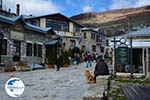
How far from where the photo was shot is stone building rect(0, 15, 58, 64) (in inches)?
995

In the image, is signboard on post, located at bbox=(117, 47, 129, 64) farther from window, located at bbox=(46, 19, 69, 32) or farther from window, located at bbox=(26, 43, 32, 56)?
window, located at bbox=(46, 19, 69, 32)

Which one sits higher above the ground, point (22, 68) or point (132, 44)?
point (132, 44)

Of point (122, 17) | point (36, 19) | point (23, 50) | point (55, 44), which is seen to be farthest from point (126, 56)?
point (122, 17)

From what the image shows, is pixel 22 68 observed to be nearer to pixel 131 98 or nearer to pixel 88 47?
pixel 131 98

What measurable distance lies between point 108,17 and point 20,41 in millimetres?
66859

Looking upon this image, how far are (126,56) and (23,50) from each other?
13575 mm

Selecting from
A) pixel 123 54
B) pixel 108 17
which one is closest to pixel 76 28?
pixel 108 17

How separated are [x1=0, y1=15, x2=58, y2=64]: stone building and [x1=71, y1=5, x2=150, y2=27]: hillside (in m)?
47.5

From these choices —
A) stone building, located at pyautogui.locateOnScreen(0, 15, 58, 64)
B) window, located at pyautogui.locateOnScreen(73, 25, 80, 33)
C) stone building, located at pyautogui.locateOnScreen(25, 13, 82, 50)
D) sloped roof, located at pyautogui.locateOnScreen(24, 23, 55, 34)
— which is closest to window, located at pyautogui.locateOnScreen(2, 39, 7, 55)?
stone building, located at pyautogui.locateOnScreen(0, 15, 58, 64)

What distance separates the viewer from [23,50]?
28.9 meters

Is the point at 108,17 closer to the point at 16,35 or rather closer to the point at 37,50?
the point at 37,50

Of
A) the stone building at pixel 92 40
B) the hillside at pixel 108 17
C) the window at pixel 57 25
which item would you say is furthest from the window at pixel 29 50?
the hillside at pixel 108 17

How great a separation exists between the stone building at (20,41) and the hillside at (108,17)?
47546mm

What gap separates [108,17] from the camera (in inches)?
3652
